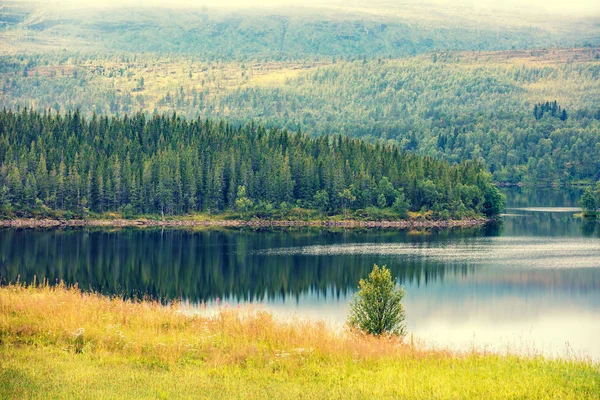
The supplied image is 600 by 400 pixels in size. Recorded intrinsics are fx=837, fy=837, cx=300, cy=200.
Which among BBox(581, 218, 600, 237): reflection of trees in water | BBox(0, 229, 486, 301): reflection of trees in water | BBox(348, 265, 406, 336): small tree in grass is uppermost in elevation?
BBox(348, 265, 406, 336): small tree in grass

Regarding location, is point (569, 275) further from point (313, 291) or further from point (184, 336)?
point (184, 336)

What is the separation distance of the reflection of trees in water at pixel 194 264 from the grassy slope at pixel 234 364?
113 ft

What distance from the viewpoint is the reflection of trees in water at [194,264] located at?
88375mm

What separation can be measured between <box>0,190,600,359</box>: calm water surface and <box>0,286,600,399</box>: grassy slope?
1459 centimetres

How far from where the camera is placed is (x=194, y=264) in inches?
4279

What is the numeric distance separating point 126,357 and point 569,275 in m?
74.4

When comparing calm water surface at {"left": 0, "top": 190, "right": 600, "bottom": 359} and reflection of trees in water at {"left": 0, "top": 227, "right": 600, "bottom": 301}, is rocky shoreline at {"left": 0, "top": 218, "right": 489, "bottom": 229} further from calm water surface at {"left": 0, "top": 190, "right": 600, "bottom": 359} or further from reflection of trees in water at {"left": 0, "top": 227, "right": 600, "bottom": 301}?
reflection of trees in water at {"left": 0, "top": 227, "right": 600, "bottom": 301}

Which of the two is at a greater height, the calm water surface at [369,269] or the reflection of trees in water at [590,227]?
the calm water surface at [369,269]

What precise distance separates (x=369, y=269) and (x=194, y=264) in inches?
919

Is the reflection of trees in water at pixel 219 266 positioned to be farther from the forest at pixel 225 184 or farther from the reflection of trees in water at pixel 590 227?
the forest at pixel 225 184

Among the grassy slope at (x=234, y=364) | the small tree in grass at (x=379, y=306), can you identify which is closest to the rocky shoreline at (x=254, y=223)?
the small tree in grass at (x=379, y=306)

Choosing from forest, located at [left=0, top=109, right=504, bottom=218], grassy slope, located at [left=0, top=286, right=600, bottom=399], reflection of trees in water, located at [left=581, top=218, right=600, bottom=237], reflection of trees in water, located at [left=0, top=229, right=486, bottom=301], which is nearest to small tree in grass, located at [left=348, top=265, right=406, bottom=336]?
grassy slope, located at [left=0, top=286, right=600, bottom=399]

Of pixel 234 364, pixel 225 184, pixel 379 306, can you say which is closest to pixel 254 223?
pixel 225 184

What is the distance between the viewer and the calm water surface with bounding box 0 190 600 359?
67.6 m
